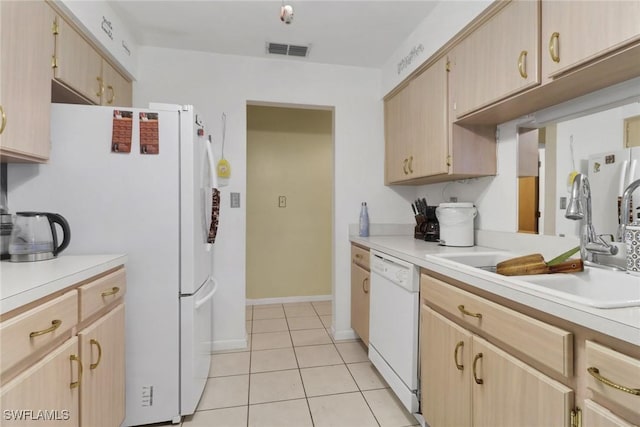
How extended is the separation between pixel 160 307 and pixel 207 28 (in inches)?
74.7

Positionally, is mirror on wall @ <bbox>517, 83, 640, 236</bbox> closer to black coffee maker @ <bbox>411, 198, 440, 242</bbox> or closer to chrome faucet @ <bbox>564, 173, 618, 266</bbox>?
chrome faucet @ <bbox>564, 173, 618, 266</bbox>

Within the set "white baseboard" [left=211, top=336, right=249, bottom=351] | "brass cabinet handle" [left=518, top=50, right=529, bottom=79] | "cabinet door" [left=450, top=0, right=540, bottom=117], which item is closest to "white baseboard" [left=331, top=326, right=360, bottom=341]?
"white baseboard" [left=211, top=336, right=249, bottom=351]

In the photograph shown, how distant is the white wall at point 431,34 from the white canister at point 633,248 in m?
1.18

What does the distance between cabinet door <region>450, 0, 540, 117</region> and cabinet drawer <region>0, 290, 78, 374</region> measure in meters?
1.96

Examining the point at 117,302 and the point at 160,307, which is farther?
the point at 160,307

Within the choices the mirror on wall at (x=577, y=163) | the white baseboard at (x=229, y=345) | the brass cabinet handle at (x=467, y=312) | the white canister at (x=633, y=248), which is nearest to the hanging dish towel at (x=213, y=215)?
the white baseboard at (x=229, y=345)

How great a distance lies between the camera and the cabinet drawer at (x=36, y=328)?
2.52 ft

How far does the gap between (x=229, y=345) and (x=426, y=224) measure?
72.8 inches

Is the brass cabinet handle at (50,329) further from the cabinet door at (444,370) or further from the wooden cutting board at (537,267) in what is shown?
the wooden cutting board at (537,267)

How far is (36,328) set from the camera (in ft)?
2.87

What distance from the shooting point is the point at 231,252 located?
8.18 ft

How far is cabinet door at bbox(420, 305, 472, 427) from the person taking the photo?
1186 millimetres

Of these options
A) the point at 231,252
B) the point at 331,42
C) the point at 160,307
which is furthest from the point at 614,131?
the point at 231,252

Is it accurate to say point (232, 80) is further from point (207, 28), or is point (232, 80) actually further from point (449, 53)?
point (449, 53)
